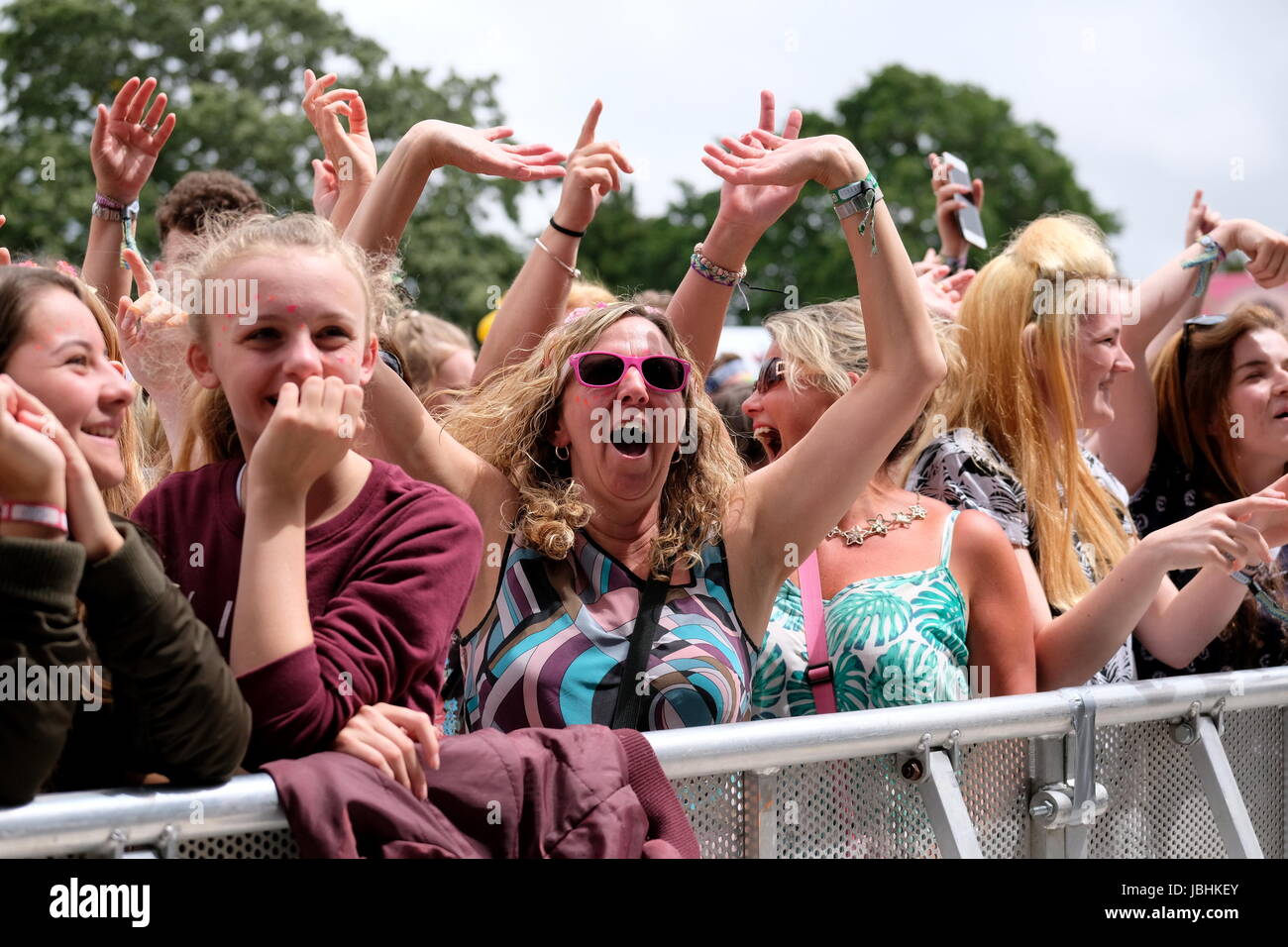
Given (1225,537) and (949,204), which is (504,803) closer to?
(1225,537)

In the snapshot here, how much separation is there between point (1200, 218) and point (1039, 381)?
145cm

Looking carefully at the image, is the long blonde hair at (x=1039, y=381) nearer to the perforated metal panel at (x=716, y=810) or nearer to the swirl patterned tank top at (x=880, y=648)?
the swirl patterned tank top at (x=880, y=648)

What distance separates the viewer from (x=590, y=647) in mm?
2811

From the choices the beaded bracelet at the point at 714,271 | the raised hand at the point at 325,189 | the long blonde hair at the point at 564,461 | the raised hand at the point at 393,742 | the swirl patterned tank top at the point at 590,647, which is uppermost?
the raised hand at the point at 325,189

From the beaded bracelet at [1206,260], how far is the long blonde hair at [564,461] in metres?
2.18

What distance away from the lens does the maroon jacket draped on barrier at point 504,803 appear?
6.29 feet

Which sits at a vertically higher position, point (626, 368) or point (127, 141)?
point (127, 141)

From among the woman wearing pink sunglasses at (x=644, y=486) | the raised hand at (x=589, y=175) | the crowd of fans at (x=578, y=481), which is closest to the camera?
the crowd of fans at (x=578, y=481)

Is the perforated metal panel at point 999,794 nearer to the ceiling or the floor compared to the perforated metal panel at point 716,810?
nearer to the floor

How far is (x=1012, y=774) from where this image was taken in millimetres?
2801

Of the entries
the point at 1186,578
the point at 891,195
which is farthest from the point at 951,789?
the point at 891,195

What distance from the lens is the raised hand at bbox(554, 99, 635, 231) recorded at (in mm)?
3539

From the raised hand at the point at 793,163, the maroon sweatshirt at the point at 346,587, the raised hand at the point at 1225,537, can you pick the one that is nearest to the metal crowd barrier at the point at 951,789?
the maroon sweatshirt at the point at 346,587

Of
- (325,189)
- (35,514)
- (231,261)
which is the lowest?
(35,514)
